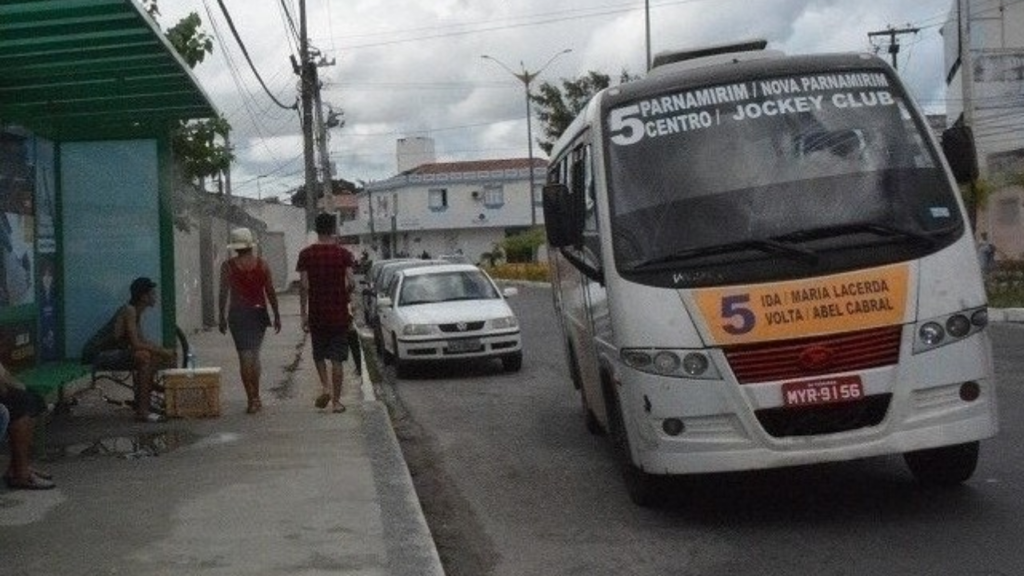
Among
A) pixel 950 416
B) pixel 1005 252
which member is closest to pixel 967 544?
pixel 950 416

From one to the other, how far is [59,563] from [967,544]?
4.45m

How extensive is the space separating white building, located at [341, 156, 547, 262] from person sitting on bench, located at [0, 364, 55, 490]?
7881 centimetres

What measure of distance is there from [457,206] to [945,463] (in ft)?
268

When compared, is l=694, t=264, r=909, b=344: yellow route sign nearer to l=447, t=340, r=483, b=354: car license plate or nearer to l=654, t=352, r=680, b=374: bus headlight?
l=654, t=352, r=680, b=374: bus headlight

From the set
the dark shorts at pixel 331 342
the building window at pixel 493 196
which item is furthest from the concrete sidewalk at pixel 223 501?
the building window at pixel 493 196

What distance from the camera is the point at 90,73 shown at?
11.3 metres

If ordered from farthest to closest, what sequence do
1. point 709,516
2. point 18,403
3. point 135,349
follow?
point 135,349 → point 18,403 → point 709,516

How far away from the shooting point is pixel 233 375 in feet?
58.7

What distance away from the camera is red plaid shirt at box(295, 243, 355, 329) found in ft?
42.2

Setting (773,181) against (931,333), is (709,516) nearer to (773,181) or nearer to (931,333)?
(931,333)

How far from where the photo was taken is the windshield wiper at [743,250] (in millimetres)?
7844

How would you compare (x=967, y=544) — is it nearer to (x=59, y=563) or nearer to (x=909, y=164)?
(x=909, y=164)

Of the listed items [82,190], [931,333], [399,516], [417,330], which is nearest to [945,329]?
[931,333]

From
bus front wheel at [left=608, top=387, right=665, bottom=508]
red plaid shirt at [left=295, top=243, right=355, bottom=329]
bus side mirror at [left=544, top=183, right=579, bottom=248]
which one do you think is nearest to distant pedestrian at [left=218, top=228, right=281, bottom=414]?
red plaid shirt at [left=295, top=243, right=355, bottom=329]
